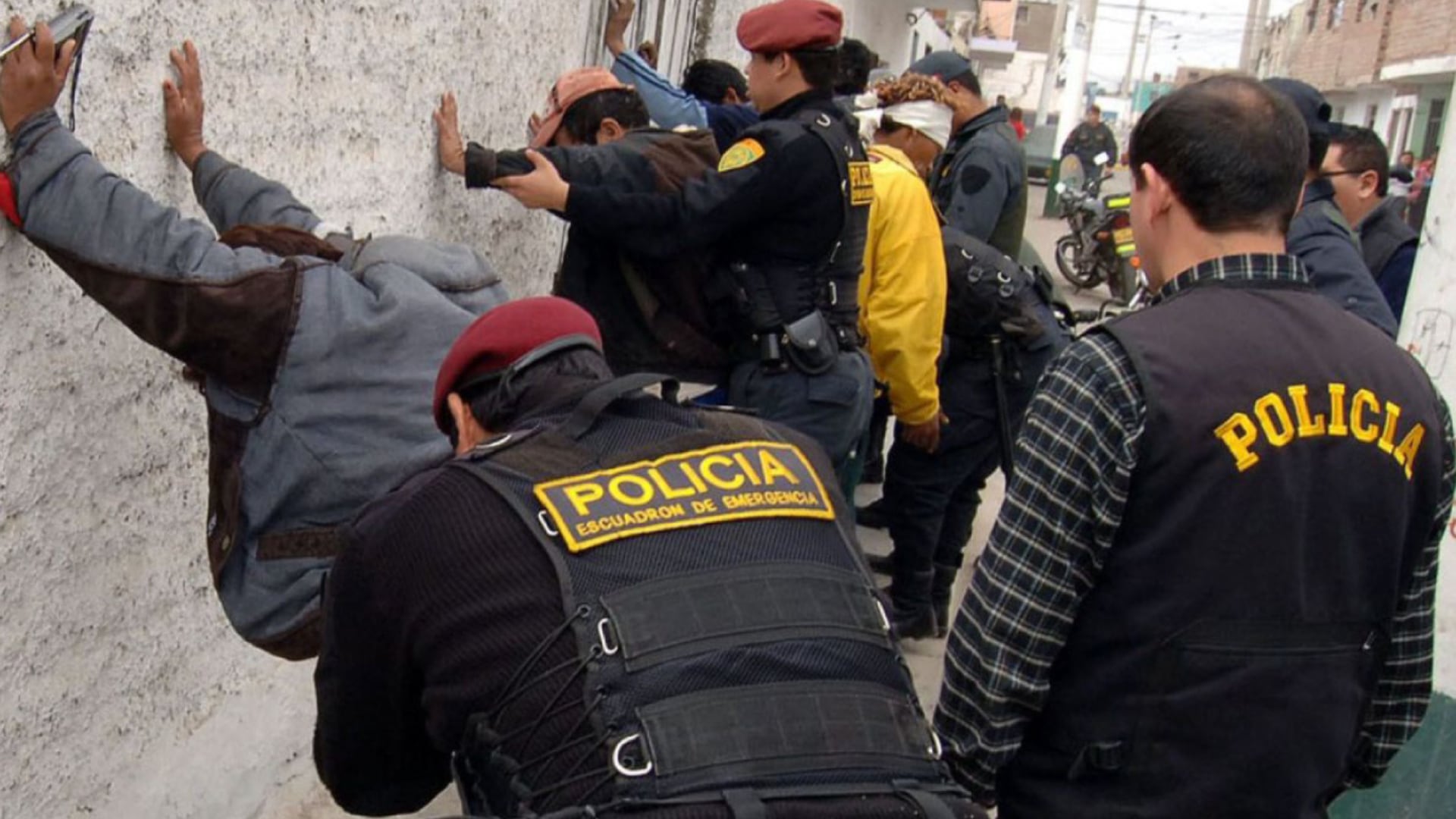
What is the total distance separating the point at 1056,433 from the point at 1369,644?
1.82 feet

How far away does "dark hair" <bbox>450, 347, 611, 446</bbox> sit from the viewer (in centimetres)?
180

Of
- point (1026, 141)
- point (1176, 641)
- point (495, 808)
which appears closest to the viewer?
point (495, 808)

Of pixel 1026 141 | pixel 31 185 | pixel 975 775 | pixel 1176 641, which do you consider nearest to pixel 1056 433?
pixel 1176 641

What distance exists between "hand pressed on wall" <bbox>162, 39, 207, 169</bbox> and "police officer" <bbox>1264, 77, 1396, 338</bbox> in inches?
104

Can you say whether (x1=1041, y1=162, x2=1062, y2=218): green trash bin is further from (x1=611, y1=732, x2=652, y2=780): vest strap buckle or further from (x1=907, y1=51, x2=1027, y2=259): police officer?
(x1=611, y1=732, x2=652, y2=780): vest strap buckle

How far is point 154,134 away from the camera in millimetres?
2609

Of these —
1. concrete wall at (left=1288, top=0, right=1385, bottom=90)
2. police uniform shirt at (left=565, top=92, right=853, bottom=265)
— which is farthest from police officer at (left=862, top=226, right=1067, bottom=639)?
concrete wall at (left=1288, top=0, right=1385, bottom=90)

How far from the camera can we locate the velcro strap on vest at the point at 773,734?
151 centimetres

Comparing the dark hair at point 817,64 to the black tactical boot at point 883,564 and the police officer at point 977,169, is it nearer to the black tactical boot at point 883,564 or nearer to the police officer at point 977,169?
the police officer at point 977,169

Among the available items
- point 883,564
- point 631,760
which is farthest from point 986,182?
point 631,760

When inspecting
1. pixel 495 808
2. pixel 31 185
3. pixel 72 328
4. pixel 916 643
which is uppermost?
pixel 31 185

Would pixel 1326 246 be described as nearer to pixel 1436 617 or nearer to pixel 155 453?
pixel 1436 617

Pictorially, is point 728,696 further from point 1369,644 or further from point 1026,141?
point 1026,141

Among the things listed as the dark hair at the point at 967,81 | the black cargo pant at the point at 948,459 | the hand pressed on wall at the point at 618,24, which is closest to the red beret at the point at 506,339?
the black cargo pant at the point at 948,459
